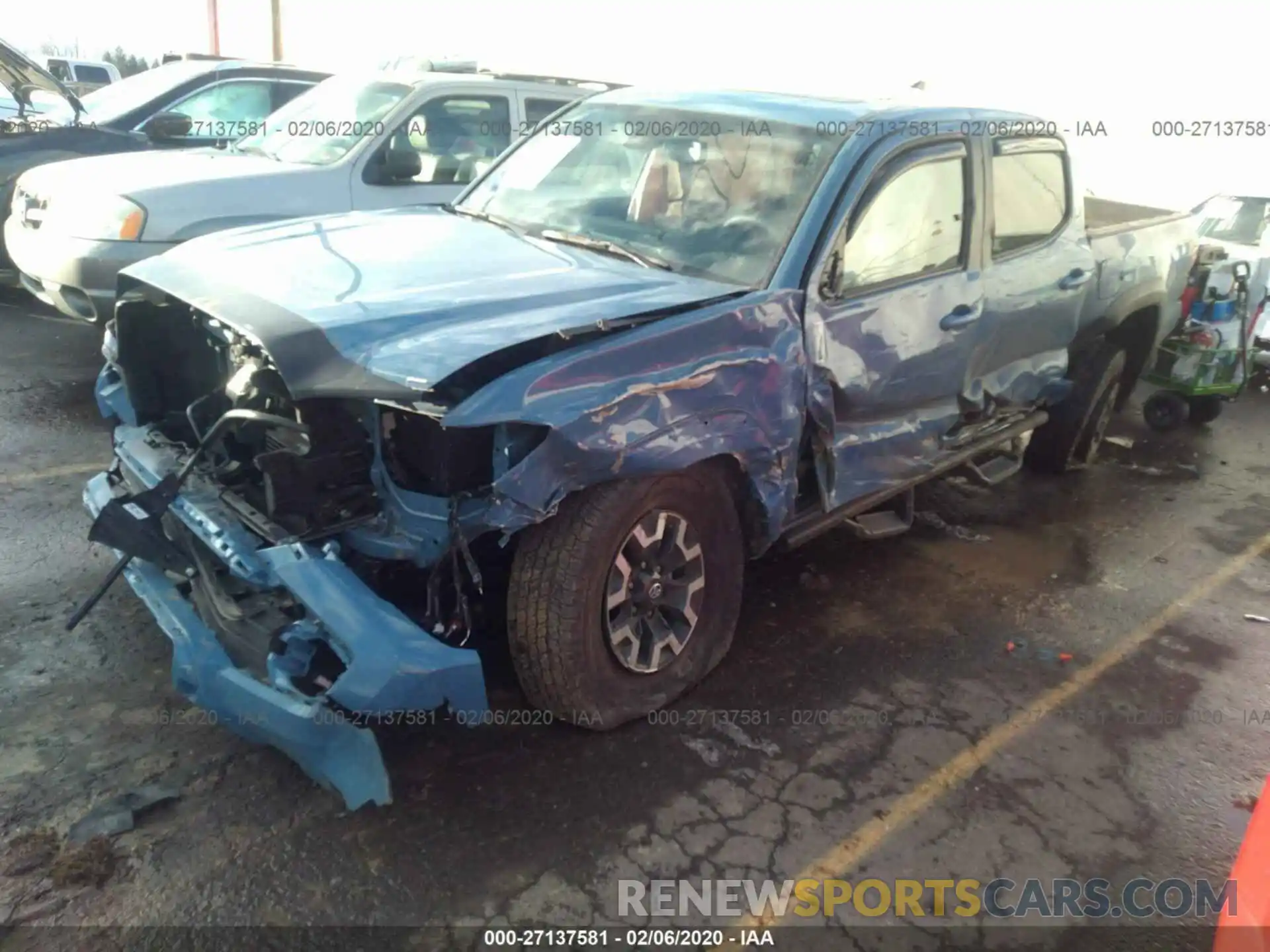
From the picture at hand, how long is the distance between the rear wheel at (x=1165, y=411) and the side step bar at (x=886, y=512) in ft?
8.56

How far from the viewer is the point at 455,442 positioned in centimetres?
282

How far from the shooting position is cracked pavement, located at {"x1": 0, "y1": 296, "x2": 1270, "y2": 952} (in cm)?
254

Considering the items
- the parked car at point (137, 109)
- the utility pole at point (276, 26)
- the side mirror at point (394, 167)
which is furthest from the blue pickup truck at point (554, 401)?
the utility pole at point (276, 26)

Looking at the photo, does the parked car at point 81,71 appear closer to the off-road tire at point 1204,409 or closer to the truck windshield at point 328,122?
the truck windshield at point 328,122

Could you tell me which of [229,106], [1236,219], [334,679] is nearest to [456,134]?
[229,106]

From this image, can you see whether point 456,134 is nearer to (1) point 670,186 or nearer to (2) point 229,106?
(2) point 229,106

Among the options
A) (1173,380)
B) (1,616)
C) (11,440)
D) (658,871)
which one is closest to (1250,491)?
(1173,380)

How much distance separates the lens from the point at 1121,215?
244 inches

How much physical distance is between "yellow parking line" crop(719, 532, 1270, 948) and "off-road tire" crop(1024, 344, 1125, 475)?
4.17 feet

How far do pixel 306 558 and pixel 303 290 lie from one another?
86 cm

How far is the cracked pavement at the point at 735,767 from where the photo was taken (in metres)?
2.54

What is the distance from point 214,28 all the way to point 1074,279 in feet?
67.7

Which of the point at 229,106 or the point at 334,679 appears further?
the point at 229,106

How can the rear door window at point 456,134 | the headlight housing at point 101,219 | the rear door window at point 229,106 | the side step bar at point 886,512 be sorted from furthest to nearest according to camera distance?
the rear door window at point 229,106, the rear door window at point 456,134, the headlight housing at point 101,219, the side step bar at point 886,512
